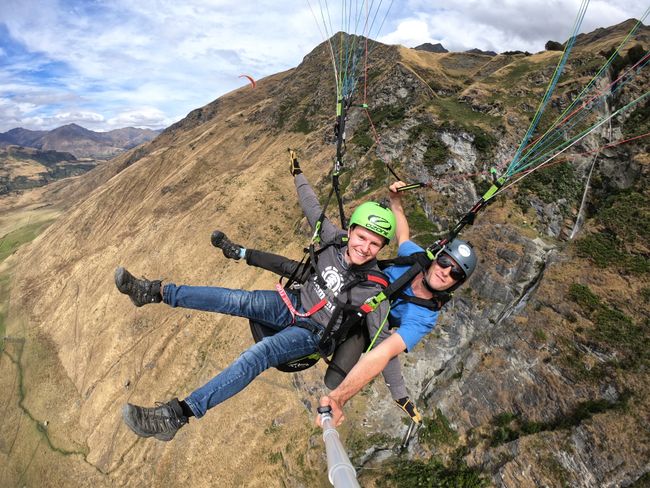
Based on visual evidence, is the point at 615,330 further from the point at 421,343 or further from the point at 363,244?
the point at 363,244

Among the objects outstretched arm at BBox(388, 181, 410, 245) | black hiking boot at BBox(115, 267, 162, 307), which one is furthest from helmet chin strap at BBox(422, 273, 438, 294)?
black hiking boot at BBox(115, 267, 162, 307)

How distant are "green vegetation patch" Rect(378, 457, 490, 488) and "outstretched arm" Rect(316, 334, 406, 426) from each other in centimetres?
903

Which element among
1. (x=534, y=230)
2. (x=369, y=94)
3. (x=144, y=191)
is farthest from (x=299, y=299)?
(x=144, y=191)

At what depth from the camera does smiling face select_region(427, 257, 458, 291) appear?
593 centimetres

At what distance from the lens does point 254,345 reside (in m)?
5.89

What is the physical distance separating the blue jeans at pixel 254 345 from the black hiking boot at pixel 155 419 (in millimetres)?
281

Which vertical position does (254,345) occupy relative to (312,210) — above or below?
below

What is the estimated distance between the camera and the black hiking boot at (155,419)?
518 cm

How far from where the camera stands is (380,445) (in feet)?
46.4

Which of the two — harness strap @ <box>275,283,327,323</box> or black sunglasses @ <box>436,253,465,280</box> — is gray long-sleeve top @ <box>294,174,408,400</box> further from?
black sunglasses @ <box>436,253,465,280</box>

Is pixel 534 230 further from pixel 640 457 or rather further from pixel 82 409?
pixel 82 409

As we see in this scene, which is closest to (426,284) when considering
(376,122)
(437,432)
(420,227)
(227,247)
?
(227,247)

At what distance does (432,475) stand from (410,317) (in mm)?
9367

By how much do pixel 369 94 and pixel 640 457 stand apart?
33.4 meters
